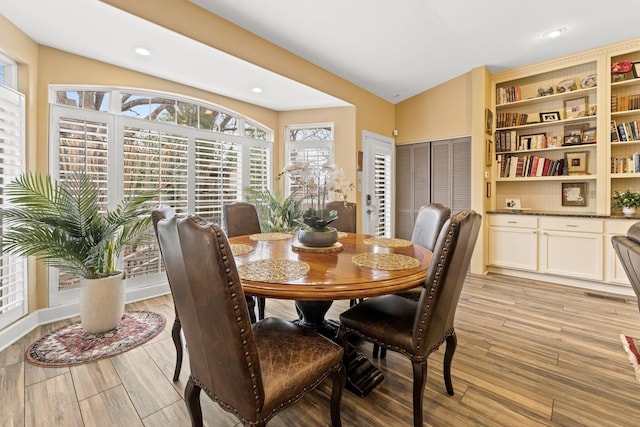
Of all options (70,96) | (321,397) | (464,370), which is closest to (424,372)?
(321,397)

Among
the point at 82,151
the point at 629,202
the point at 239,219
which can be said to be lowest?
the point at 239,219

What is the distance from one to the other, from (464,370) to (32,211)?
322 cm

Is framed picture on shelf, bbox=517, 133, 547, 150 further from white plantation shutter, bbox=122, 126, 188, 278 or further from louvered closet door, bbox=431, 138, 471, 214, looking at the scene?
white plantation shutter, bbox=122, 126, 188, 278

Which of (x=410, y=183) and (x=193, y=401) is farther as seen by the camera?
(x=410, y=183)

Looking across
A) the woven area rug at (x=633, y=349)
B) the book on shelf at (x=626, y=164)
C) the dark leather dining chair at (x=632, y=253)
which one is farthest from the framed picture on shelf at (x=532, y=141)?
the dark leather dining chair at (x=632, y=253)

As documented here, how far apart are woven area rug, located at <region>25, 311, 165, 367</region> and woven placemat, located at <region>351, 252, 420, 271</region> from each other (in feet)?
6.14

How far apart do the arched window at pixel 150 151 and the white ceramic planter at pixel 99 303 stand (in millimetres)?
645

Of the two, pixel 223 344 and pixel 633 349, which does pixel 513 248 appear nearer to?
pixel 633 349

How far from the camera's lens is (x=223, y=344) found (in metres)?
0.98

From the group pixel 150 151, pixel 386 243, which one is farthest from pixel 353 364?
pixel 150 151

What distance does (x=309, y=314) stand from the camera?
1977 mm

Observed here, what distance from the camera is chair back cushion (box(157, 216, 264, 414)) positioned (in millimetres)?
922

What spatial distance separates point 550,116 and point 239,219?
167 inches

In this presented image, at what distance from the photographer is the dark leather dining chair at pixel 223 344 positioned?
3.05ft
